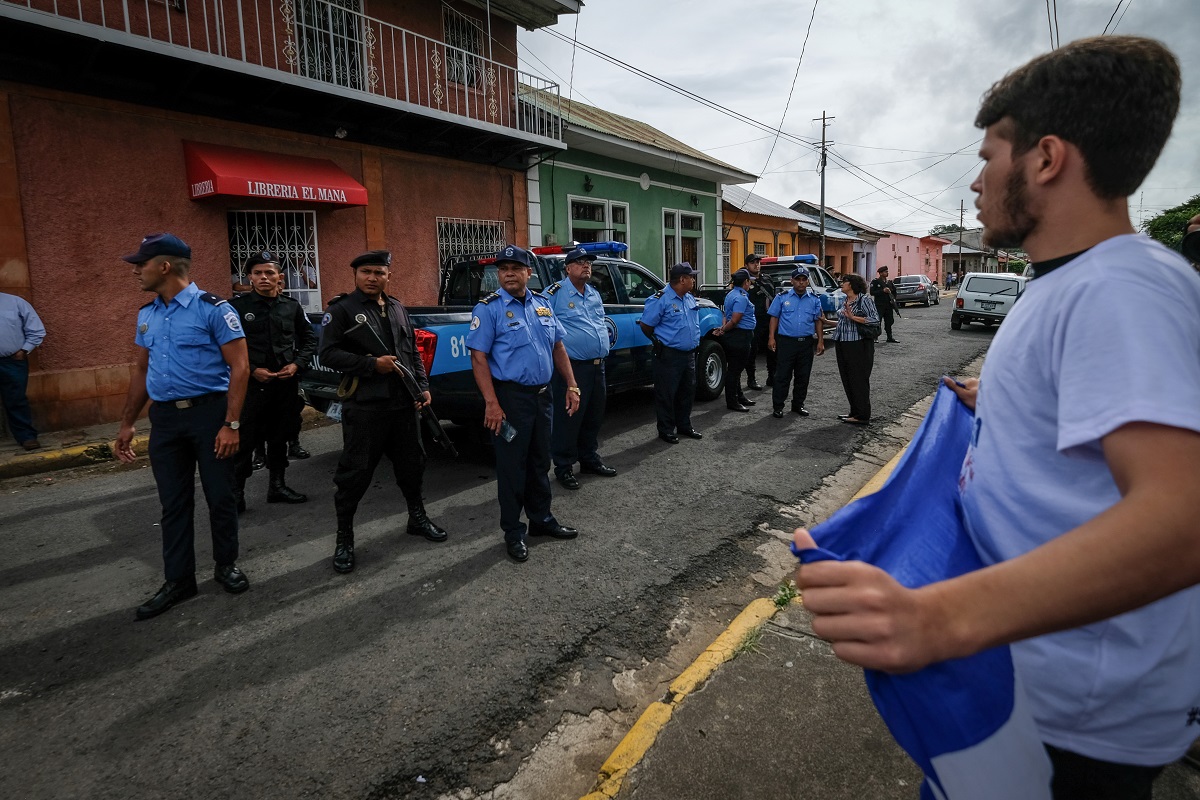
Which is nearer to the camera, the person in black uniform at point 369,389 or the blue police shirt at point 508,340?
the person in black uniform at point 369,389

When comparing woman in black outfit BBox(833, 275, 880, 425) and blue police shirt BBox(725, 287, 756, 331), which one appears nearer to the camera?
woman in black outfit BBox(833, 275, 880, 425)

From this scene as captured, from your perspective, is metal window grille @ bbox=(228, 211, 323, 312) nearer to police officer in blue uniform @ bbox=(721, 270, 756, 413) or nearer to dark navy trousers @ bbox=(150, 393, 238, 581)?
police officer in blue uniform @ bbox=(721, 270, 756, 413)

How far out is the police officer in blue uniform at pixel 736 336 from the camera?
334 inches

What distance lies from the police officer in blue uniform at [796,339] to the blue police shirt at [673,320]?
166 cm

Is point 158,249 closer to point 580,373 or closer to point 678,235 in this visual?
point 580,373

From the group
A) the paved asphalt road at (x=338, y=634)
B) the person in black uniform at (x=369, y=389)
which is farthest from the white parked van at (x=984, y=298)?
the person in black uniform at (x=369, y=389)

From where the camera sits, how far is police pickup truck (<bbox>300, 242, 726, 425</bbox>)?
572cm

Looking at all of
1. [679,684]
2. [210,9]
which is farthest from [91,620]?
[210,9]

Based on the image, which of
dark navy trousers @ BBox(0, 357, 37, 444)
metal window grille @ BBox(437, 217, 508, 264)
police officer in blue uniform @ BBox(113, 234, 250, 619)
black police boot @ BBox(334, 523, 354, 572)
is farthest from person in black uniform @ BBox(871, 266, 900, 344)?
dark navy trousers @ BBox(0, 357, 37, 444)

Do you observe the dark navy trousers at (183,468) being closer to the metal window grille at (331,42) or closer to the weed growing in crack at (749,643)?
the weed growing in crack at (749,643)

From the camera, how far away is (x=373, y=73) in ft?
35.8

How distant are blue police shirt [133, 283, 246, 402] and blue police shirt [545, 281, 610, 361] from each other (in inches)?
105

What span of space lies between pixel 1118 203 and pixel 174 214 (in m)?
10.2

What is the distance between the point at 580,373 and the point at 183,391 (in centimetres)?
303
